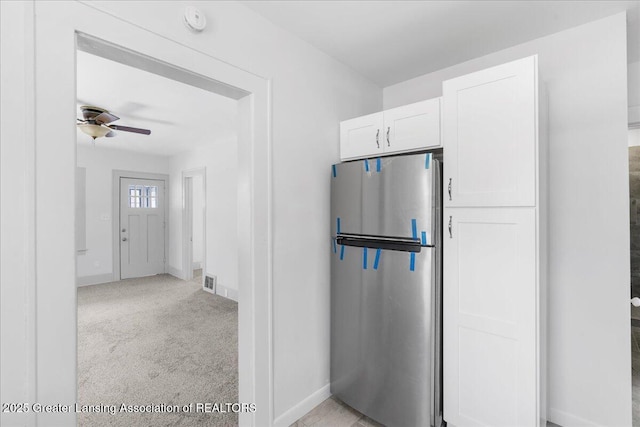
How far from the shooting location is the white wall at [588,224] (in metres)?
1.76

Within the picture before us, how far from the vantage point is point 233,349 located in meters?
2.96

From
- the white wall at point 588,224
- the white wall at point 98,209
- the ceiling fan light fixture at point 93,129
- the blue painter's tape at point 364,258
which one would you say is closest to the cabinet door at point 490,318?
the blue painter's tape at point 364,258

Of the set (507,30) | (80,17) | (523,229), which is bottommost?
(523,229)

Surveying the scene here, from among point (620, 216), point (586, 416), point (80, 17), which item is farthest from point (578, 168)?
point (80, 17)

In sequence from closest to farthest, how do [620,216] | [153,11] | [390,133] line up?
[153,11]
[620,216]
[390,133]

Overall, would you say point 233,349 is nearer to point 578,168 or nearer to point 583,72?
point 578,168

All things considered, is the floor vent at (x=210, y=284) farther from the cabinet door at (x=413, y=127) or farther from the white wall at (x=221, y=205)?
the cabinet door at (x=413, y=127)

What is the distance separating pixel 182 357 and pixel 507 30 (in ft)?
12.0

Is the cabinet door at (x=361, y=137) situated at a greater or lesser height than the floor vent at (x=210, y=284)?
greater

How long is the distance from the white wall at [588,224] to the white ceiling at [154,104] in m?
2.89

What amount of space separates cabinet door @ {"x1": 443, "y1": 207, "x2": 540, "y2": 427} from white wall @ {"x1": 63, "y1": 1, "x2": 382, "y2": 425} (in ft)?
2.85

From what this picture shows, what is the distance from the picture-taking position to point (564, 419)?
1896mm

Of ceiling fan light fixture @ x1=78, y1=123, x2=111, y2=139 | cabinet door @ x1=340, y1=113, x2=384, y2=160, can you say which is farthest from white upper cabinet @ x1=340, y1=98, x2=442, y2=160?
ceiling fan light fixture @ x1=78, y1=123, x2=111, y2=139

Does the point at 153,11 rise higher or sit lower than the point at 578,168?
higher
